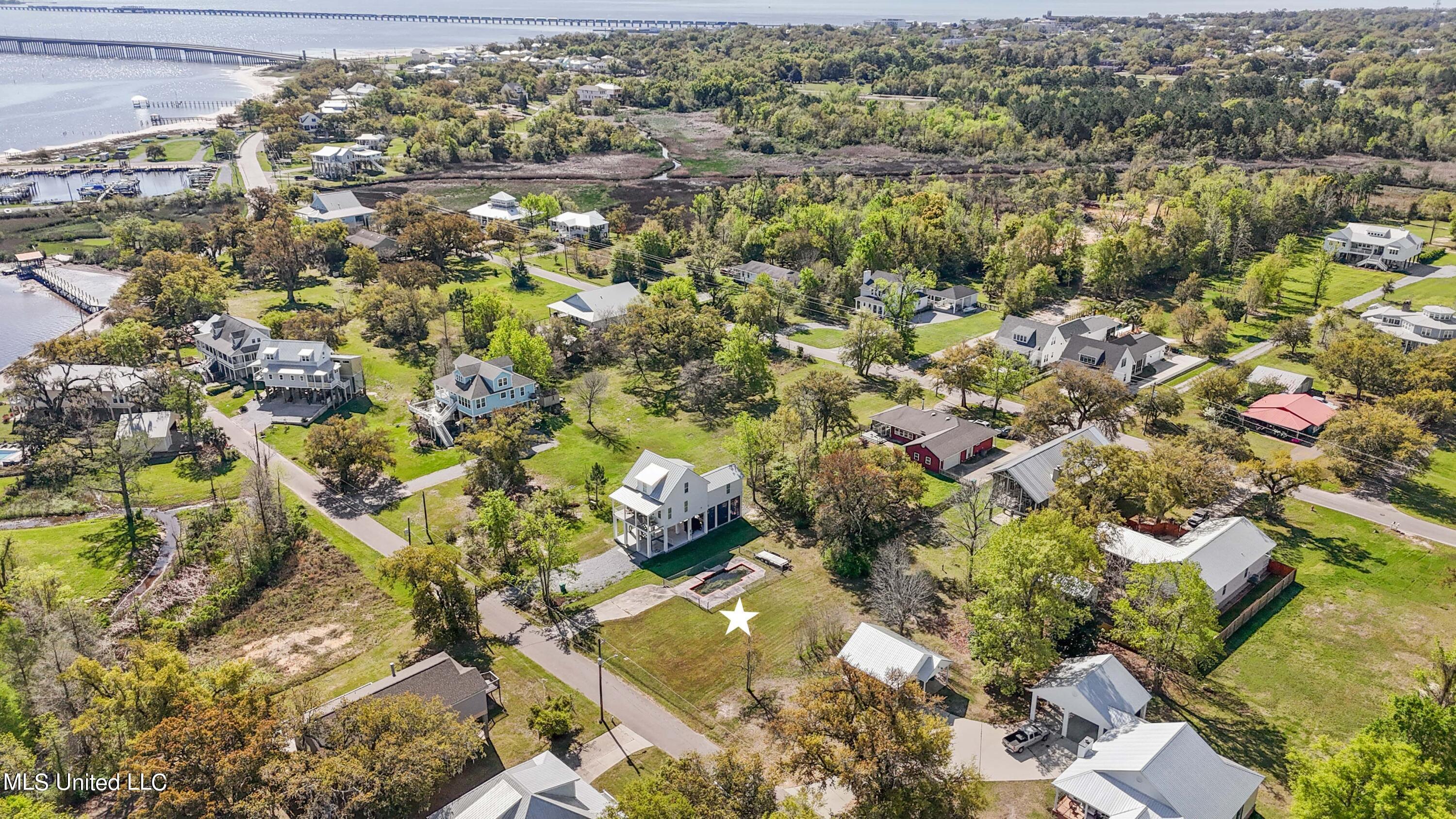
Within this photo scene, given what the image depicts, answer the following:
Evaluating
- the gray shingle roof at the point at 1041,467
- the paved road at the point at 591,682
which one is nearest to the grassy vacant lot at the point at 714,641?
the paved road at the point at 591,682

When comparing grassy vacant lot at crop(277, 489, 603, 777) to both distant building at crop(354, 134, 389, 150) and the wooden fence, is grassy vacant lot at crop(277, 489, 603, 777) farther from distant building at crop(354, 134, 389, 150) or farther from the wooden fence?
distant building at crop(354, 134, 389, 150)

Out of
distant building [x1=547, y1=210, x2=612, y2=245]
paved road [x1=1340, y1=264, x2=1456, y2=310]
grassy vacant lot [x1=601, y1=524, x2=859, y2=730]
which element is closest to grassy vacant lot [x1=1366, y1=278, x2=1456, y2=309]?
paved road [x1=1340, y1=264, x2=1456, y2=310]

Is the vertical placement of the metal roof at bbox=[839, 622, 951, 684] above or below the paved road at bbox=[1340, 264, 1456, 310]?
below

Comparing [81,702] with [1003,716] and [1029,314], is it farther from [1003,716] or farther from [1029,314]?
[1029,314]

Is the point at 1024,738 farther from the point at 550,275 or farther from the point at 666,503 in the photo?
the point at 550,275

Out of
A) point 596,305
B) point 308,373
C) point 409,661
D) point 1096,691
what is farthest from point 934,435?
point 308,373

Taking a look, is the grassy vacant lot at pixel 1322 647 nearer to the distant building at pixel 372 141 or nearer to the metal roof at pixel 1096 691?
the metal roof at pixel 1096 691

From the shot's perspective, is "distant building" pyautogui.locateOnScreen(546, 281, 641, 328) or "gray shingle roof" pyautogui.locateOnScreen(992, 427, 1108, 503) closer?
"gray shingle roof" pyautogui.locateOnScreen(992, 427, 1108, 503)
